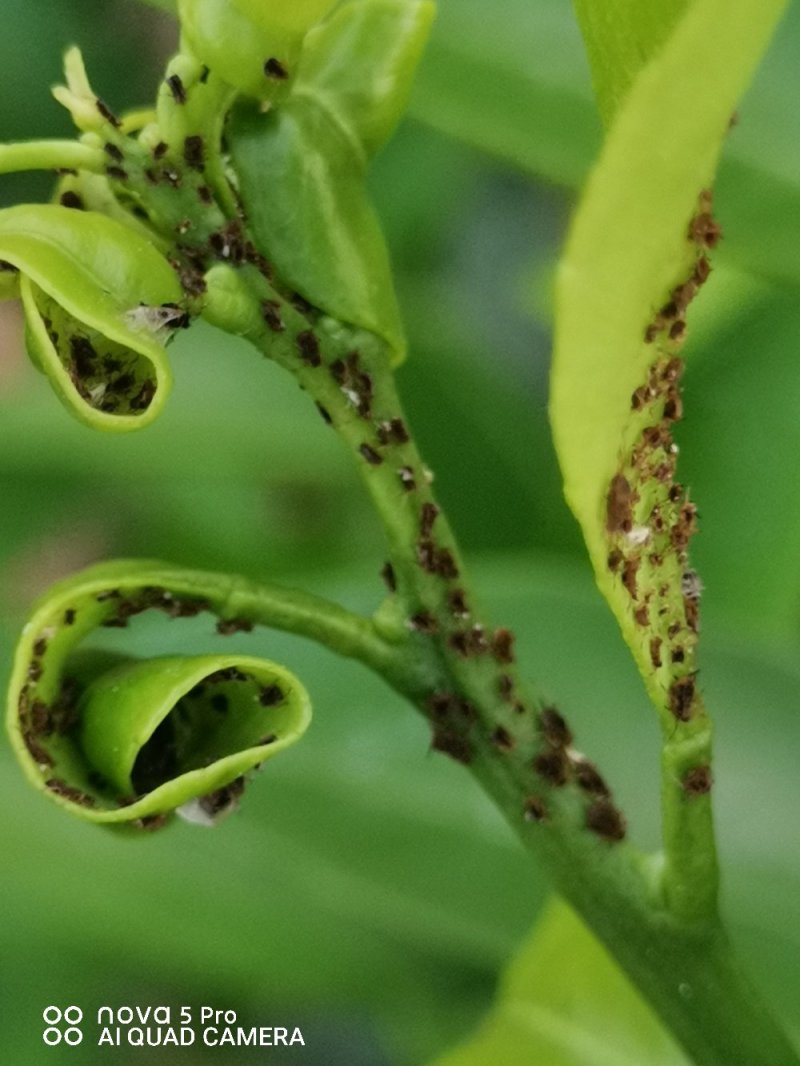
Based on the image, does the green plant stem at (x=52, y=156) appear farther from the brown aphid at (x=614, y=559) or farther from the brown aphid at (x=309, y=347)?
the brown aphid at (x=614, y=559)

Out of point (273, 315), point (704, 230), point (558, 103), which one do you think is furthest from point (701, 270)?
point (558, 103)

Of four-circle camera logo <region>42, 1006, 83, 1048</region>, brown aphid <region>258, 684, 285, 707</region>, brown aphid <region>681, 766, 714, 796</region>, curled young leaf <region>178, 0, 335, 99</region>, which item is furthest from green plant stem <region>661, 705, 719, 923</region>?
four-circle camera logo <region>42, 1006, 83, 1048</region>

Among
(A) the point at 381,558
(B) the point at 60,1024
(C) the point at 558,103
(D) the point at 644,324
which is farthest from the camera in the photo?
(B) the point at 60,1024

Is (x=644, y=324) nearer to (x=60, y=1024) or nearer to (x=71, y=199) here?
(x=71, y=199)

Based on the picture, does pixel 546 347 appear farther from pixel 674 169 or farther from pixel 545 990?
pixel 674 169

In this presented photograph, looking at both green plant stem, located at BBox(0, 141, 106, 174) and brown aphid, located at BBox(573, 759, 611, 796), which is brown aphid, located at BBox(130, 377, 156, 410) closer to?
green plant stem, located at BBox(0, 141, 106, 174)

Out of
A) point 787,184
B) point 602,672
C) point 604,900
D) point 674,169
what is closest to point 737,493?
point 602,672

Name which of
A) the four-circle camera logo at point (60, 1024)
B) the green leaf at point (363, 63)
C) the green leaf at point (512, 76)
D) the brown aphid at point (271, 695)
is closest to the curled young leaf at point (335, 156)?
the green leaf at point (363, 63)
